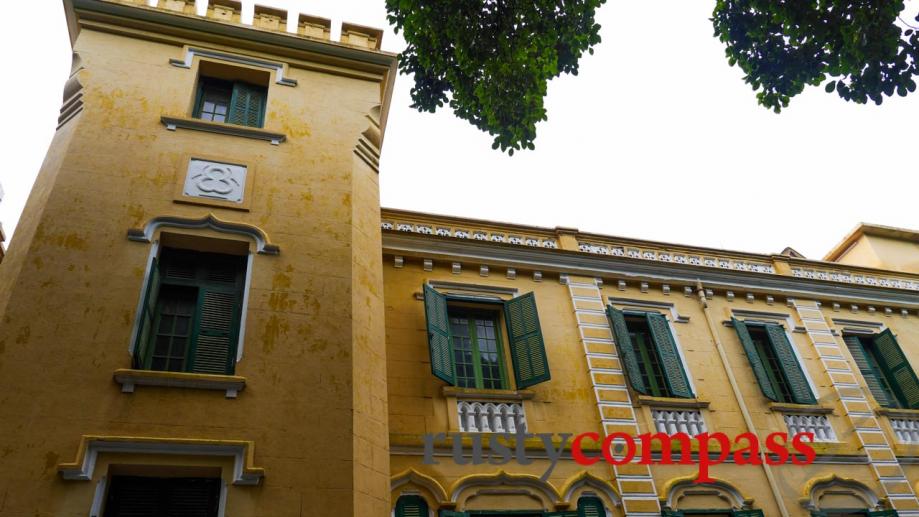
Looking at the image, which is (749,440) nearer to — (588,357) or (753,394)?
(753,394)

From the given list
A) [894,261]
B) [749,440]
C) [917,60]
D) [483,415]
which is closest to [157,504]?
[483,415]

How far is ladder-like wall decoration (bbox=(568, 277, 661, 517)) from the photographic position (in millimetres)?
9305

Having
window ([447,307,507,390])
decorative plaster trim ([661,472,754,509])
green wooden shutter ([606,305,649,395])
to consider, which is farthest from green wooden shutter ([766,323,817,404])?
window ([447,307,507,390])

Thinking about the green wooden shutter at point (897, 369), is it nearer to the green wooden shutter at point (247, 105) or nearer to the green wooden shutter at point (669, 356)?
the green wooden shutter at point (669, 356)

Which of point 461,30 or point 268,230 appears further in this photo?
point 461,30

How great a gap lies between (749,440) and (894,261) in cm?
873

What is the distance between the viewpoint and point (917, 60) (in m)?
8.11

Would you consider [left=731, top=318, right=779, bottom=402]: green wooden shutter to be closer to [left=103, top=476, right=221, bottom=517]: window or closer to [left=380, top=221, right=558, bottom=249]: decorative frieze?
[left=380, top=221, right=558, bottom=249]: decorative frieze

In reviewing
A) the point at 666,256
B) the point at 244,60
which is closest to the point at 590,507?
the point at 666,256

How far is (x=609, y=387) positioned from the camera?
1033 cm

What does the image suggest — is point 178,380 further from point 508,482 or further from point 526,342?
point 526,342

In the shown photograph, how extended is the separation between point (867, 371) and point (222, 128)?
1268 centimetres

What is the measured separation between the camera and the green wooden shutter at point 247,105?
934 cm

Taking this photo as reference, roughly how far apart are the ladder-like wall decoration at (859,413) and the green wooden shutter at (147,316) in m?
11.5
